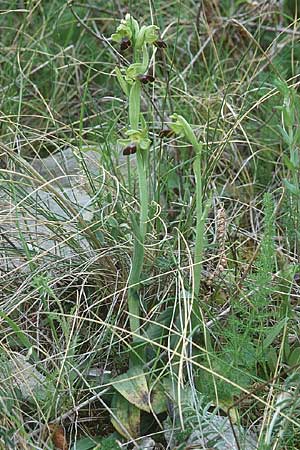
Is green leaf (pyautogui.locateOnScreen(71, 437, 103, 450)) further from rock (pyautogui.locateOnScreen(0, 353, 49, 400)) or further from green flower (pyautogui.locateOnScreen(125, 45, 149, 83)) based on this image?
green flower (pyautogui.locateOnScreen(125, 45, 149, 83))

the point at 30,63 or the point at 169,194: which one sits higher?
the point at 30,63

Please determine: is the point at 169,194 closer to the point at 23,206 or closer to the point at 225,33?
the point at 23,206

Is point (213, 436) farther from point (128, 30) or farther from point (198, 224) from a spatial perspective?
point (128, 30)

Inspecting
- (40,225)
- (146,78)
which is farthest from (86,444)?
(146,78)

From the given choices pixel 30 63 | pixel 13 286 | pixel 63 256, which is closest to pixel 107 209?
pixel 63 256

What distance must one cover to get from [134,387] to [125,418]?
6 cm

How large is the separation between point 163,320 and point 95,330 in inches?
6.6

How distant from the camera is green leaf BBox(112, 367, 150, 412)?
4.58 ft

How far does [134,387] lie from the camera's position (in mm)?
1414

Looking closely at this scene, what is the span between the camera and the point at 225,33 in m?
2.60

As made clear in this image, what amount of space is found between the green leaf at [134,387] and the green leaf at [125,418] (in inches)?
0.9

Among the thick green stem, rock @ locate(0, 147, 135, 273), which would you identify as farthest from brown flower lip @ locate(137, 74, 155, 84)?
rock @ locate(0, 147, 135, 273)

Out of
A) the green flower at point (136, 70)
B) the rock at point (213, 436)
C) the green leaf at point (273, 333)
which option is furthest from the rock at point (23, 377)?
the green flower at point (136, 70)

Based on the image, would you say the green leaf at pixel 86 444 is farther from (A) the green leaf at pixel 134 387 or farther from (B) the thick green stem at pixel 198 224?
(B) the thick green stem at pixel 198 224
